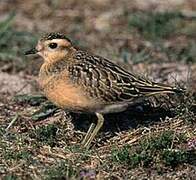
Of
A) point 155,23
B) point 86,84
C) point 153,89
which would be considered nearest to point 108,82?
point 86,84

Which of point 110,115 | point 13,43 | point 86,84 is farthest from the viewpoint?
point 13,43

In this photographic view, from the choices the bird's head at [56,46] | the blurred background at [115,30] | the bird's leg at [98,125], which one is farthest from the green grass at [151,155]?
the blurred background at [115,30]

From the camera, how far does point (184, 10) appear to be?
1279cm

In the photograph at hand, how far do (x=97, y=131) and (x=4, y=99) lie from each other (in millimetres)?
1762

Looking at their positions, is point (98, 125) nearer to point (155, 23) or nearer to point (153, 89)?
point (153, 89)

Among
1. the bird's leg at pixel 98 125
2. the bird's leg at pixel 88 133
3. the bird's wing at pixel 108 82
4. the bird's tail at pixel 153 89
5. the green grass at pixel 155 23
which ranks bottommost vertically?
the green grass at pixel 155 23

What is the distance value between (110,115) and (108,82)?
2.91ft

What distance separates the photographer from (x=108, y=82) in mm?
7438

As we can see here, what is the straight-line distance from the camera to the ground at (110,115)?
683 cm

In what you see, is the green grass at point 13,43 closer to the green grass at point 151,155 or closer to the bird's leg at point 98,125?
the bird's leg at point 98,125

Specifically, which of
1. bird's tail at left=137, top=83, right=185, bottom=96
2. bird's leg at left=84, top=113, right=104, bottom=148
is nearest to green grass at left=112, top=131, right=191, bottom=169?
bird's leg at left=84, top=113, right=104, bottom=148

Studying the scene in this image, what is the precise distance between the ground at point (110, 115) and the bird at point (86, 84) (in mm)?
367

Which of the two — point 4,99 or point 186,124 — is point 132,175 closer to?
point 186,124

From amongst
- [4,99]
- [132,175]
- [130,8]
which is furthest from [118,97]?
[130,8]
